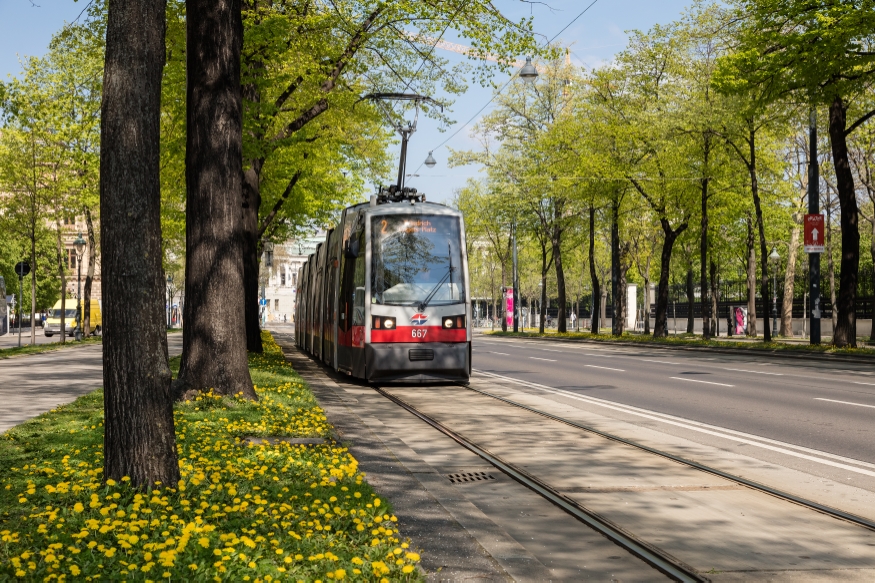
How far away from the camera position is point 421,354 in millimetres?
18047

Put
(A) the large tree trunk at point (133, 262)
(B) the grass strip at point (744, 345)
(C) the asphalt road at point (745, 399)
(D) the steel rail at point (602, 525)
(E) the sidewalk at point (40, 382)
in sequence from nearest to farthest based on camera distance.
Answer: (D) the steel rail at point (602, 525), (A) the large tree trunk at point (133, 262), (C) the asphalt road at point (745, 399), (E) the sidewalk at point (40, 382), (B) the grass strip at point (744, 345)

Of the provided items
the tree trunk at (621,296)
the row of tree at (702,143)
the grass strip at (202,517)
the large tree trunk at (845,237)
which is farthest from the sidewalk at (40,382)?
the tree trunk at (621,296)

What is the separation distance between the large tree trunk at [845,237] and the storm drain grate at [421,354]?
15084mm

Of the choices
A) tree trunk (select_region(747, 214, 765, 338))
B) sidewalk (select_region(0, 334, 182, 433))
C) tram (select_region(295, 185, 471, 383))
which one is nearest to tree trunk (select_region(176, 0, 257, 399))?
sidewalk (select_region(0, 334, 182, 433))

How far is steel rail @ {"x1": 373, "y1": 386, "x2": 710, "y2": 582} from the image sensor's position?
536cm

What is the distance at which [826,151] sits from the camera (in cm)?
3959

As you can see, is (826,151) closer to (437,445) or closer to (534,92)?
(534,92)

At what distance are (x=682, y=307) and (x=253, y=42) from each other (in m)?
54.5

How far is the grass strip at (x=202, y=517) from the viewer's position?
4.74 meters

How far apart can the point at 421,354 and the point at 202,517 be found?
12.2 meters

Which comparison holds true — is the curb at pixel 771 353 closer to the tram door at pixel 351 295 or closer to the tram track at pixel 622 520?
the tram door at pixel 351 295

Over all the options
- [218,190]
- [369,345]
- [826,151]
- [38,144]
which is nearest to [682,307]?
[826,151]

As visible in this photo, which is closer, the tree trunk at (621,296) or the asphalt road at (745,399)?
the asphalt road at (745,399)

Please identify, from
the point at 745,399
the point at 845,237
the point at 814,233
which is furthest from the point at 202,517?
the point at 814,233
